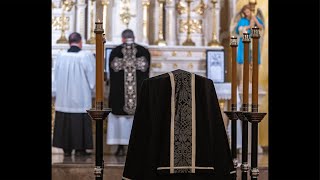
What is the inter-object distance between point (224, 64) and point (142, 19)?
152 cm

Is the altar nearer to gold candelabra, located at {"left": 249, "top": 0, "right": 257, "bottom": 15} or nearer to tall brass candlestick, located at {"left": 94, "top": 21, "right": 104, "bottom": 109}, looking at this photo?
gold candelabra, located at {"left": 249, "top": 0, "right": 257, "bottom": 15}

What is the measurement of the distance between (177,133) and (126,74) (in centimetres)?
440

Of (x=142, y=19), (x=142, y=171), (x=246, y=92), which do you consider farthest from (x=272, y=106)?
(x=142, y=19)

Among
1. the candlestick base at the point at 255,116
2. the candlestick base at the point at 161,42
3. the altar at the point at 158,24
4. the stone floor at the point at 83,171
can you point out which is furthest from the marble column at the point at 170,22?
the candlestick base at the point at 255,116

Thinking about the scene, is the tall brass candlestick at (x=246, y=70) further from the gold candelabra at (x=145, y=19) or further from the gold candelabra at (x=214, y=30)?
the gold candelabra at (x=145, y=19)

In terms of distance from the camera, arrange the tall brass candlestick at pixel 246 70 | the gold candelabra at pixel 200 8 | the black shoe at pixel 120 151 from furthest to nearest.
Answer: the gold candelabra at pixel 200 8, the black shoe at pixel 120 151, the tall brass candlestick at pixel 246 70

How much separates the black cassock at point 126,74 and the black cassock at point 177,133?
4287 millimetres

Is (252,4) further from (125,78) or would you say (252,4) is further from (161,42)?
(125,78)

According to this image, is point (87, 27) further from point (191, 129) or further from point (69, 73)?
point (191, 129)

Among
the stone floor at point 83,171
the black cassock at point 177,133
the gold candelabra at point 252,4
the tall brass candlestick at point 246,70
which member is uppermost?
the gold candelabra at point 252,4

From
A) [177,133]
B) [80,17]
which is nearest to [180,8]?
[80,17]

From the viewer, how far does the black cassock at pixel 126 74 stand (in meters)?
7.93

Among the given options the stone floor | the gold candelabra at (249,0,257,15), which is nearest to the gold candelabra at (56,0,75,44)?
the gold candelabra at (249,0,257,15)

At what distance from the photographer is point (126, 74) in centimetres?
798
